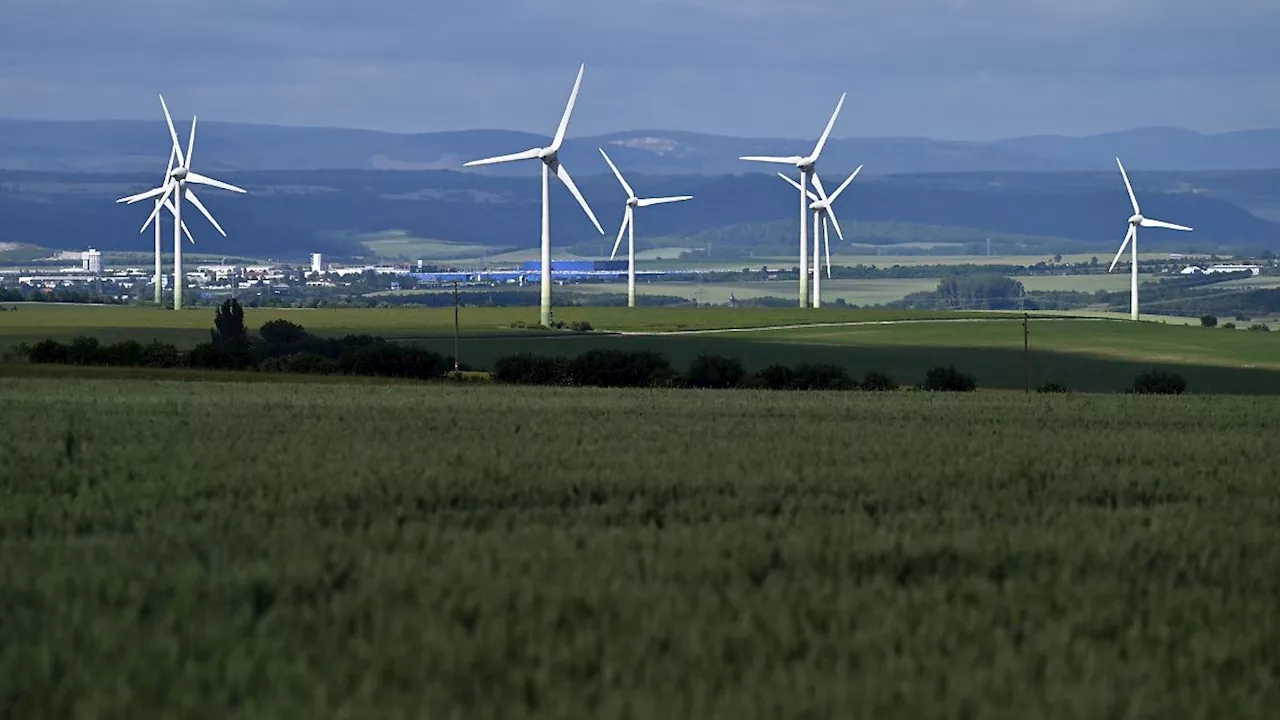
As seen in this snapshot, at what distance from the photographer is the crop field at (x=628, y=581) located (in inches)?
395

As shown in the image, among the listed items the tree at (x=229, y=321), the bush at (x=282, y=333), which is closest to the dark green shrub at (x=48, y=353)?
the bush at (x=282, y=333)

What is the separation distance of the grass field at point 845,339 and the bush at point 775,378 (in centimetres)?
1117

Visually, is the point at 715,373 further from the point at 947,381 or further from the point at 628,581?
the point at 628,581

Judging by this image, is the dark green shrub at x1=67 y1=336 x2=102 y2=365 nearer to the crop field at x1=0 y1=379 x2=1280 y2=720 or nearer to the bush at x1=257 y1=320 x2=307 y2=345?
the bush at x1=257 y1=320 x2=307 y2=345

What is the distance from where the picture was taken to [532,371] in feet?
Answer: 264

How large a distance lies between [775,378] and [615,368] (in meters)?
7.51

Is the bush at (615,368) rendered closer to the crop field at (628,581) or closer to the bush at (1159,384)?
the bush at (1159,384)

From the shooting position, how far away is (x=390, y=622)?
1167 centimetres

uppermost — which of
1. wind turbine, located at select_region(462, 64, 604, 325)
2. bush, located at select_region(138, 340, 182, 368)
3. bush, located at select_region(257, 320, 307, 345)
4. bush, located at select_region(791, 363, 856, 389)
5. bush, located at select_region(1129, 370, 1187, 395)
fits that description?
wind turbine, located at select_region(462, 64, 604, 325)

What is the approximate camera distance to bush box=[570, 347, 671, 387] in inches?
3189

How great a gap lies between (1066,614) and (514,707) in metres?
4.58

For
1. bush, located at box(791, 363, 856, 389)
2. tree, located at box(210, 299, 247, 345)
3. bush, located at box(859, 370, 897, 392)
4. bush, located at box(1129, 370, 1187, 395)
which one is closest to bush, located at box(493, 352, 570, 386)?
bush, located at box(791, 363, 856, 389)

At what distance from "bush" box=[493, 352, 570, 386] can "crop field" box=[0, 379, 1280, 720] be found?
5256 centimetres

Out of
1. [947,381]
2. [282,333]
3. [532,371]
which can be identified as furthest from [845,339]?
[532,371]
